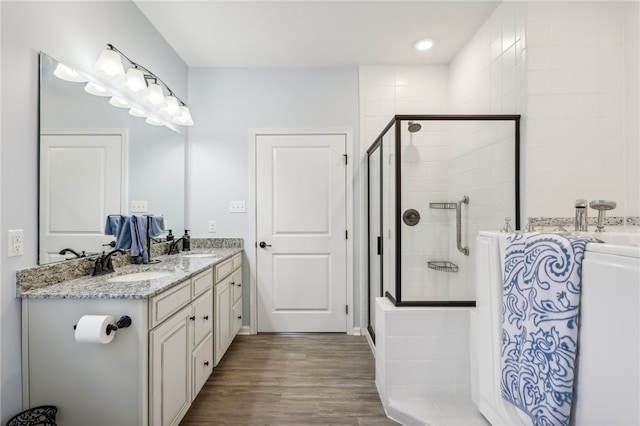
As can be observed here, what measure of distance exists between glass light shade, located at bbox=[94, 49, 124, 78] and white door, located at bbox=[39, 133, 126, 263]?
357 mm

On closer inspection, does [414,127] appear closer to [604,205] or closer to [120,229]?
[604,205]

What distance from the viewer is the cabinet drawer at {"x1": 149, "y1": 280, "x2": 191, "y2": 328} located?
1336 mm

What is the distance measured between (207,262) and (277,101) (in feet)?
5.69

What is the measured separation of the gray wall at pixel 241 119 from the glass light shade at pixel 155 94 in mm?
709

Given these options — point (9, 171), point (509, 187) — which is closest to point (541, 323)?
point (509, 187)

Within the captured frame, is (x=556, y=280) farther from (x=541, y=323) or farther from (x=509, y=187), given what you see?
(x=509, y=187)

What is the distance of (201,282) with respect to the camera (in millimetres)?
1911

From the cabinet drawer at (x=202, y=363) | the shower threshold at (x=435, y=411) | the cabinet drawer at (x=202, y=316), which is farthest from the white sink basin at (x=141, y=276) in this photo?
the shower threshold at (x=435, y=411)

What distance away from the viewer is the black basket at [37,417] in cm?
121

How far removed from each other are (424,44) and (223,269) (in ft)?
8.25

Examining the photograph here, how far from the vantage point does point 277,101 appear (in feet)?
9.72

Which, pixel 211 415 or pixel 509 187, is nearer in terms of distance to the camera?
pixel 211 415

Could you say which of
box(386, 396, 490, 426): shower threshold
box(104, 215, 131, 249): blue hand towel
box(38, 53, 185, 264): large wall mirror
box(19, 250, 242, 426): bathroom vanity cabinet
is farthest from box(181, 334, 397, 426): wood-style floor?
box(38, 53, 185, 264): large wall mirror

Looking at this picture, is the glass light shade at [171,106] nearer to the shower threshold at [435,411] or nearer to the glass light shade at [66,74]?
the glass light shade at [66,74]
